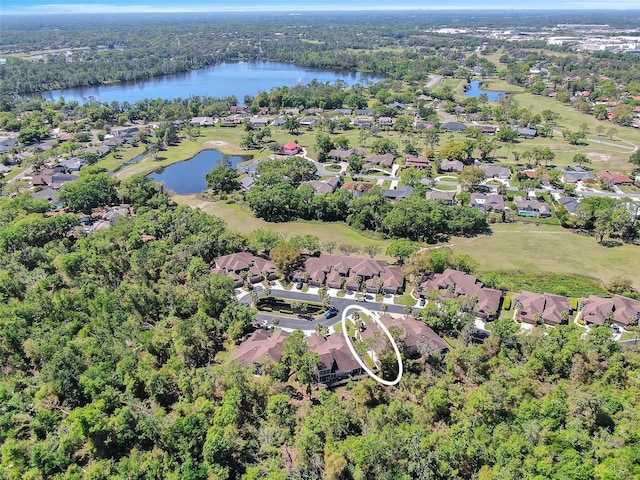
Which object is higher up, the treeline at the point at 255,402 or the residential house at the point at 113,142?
the residential house at the point at 113,142

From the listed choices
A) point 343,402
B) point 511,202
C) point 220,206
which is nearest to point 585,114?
point 511,202

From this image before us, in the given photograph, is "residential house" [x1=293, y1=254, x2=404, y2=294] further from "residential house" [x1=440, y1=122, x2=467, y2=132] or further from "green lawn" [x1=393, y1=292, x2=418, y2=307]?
"residential house" [x1=440, y1=122, x2=467, y2=132]

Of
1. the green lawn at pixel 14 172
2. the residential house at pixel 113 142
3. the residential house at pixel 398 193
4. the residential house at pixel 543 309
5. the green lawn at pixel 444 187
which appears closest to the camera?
the residential house at pixel 543 309

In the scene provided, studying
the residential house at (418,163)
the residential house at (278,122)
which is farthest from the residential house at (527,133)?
the residential house at (278,122)

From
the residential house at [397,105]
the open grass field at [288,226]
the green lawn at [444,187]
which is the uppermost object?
the residential house at [397,105]

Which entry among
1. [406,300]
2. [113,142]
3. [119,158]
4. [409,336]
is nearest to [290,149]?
[119,158]

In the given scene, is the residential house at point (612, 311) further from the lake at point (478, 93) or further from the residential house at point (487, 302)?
the lake at point (478, 93)
